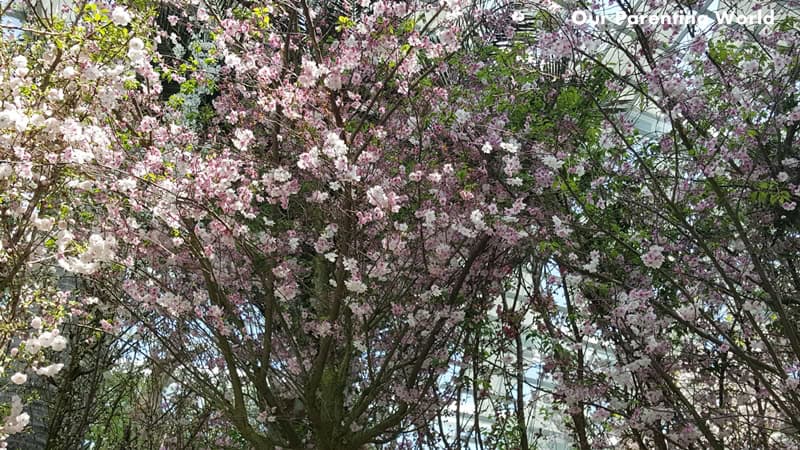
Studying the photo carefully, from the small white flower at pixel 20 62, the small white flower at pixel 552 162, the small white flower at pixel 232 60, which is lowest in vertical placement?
the small white flower at pixel 20 62

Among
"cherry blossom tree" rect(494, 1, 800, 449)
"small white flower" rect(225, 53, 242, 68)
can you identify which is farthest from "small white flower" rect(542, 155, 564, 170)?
"small white flower" rect(225, 53, 242, 68)

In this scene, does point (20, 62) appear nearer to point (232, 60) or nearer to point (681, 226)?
point (232, 60)

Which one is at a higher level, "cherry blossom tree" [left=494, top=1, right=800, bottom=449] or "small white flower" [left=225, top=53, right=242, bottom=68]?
"small white flower" [left=225, top=53, right=242, bottom=68]

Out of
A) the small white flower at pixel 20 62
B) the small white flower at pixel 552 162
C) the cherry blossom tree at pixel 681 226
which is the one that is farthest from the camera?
the small white flower at pixel 552 162

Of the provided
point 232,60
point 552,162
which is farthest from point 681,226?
point 232,60

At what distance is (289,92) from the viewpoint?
171 inches

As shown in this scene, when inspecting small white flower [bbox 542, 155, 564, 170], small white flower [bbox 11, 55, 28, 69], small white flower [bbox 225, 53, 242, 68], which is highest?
small white flower [bbox 225, 53, 242, 68]

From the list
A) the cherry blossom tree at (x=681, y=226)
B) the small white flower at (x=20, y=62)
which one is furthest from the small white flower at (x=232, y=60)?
the cherry blossom tree at (x=681, y=226)

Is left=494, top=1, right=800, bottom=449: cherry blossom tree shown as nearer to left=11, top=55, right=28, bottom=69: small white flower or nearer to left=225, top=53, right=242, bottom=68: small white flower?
left=225, top=53, right=242, bottom=68: small white flower

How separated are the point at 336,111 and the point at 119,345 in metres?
3.68

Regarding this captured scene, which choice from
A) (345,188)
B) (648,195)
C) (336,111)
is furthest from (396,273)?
(648,195)

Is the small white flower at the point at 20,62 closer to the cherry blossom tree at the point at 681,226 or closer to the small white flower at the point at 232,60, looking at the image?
the small white flower at the point at 232,60

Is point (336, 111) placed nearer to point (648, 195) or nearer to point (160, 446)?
point (648, 195)

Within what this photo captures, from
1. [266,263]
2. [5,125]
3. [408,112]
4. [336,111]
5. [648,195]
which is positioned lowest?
[5,125]
